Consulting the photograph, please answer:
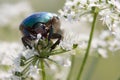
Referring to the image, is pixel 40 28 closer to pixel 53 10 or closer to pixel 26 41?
pixel 26 41

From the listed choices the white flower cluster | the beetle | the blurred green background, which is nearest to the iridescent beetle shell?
the beetle

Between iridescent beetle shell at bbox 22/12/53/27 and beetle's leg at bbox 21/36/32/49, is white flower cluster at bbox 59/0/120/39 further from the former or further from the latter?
beetle's leg at bbox 21/36/32/49

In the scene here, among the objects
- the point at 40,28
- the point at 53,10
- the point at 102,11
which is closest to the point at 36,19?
the point at 40,28

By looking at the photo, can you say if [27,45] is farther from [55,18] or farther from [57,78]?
[57,78]

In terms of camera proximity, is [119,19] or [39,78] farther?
[39,78]

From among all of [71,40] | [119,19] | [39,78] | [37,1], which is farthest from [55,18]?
[37,1]

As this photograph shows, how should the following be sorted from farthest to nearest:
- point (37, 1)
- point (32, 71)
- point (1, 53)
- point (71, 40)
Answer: point (37, 1)
point (1, 53)
point (71, 40)
point (32, 71)
